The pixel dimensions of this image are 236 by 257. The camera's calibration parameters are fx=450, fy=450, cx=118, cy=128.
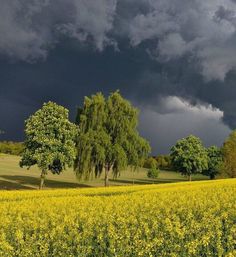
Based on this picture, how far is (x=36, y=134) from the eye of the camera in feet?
176

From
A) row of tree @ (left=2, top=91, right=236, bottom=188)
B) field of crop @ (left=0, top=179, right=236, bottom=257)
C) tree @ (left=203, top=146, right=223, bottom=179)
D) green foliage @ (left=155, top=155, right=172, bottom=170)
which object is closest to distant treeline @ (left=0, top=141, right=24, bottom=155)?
green foliage @ (left=155, top=155, right=172, bottom=170)

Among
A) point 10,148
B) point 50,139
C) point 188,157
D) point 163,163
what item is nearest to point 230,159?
point 188,157

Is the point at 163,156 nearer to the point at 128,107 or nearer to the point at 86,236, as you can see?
the point at 128,107

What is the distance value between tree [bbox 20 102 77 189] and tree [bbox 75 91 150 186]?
→ 160cm

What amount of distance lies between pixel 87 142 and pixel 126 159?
5433 mm

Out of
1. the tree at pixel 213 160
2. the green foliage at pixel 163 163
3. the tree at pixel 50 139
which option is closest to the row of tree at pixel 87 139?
the tree at pixel 50 139

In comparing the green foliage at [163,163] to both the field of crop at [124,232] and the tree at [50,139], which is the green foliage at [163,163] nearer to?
the tree at [50,139]

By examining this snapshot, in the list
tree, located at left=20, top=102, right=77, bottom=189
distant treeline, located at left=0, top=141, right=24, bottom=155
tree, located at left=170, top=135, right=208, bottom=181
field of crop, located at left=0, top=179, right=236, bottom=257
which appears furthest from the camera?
distant treeline, located at left=0, top=141, right=24, bottom=155

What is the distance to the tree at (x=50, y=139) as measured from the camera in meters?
52.9

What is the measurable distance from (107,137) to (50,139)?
22.9 ft

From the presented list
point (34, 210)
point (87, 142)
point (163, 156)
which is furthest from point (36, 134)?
point (163, 156)

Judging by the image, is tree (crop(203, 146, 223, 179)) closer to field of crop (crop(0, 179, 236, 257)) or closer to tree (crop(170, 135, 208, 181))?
tree (crop(170, 135, 208, 181))

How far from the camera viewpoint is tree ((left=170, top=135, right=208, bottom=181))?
97.1 metres

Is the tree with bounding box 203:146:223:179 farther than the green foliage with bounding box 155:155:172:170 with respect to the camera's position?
No
